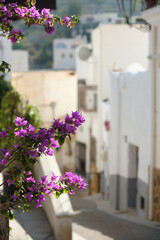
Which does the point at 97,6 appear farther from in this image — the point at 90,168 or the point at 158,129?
the point at 158,129

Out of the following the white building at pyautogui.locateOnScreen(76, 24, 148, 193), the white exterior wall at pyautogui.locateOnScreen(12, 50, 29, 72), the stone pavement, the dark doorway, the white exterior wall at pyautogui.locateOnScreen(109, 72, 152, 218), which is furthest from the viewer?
the white exterior wall at pyautogui.locateOnScreen(12, 50, 29, 72)

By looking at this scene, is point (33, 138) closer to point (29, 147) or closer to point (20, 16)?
point (29, 147)

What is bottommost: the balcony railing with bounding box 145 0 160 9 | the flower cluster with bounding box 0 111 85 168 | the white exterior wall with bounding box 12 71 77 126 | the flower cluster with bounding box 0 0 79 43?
the white exterior wall with bounding box 12 71 77 126

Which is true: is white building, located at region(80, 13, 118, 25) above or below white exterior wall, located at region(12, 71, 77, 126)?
above

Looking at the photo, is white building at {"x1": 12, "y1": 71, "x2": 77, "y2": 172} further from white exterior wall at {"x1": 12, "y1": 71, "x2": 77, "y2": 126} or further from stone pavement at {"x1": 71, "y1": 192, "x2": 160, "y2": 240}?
A: stone pavement at {"x1": 71, "y1": 192, "x2": 160, "y2": 240}

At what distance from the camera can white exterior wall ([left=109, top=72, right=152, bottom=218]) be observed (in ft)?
61.0

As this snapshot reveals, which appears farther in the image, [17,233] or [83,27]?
[83,27]

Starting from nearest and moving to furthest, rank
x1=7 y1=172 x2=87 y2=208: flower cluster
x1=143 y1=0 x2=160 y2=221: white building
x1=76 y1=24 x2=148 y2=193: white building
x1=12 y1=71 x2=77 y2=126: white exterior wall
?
x1=7 y1=172 x2=87 y2=208: flower cluster
x1=143 y1=0 x2=160 y2=221: white building
x1=76 y1=24 x2=148 y2=193: white building
x1=12 y1=71 x2=77 y2=126: white exterior wall

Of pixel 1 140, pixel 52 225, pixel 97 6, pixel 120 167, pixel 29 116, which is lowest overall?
pixel 120 167

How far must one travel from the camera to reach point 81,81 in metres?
35.4

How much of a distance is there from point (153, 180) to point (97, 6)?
3486 inches

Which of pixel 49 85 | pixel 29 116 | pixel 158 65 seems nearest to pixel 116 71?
pixel 158 65

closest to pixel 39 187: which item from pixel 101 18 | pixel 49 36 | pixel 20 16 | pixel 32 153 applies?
pixel 32 153

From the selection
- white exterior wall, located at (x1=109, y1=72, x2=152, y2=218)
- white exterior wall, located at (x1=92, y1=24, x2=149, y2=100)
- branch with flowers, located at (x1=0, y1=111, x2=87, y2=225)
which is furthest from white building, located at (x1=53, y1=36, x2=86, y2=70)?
branch with flowers, located at (x1=0, y1=111, x2=87, y2=225)
